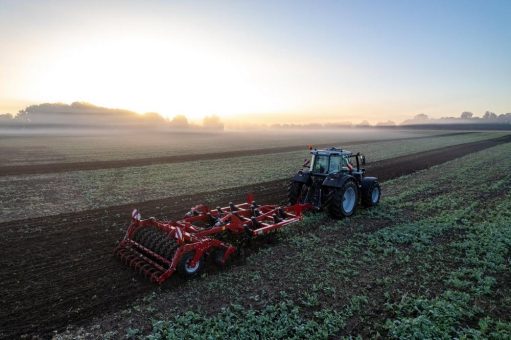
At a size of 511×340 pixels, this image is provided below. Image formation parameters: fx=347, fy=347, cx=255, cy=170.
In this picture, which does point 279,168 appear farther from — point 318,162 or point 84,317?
point 84,317

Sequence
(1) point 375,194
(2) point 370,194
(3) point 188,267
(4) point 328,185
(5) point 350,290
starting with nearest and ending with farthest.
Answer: (5) point 350,290 → (3) point 188,267 → (4) point 328,185 → (2) point 370,194 → (1) point 375,194

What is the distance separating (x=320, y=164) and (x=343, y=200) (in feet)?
4.96

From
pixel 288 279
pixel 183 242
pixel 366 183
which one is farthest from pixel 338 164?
pixel 183 242

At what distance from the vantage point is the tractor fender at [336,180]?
11.5 metres

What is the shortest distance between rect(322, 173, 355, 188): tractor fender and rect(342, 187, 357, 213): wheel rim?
24.2 inches

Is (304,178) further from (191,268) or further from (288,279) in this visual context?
(191,268)

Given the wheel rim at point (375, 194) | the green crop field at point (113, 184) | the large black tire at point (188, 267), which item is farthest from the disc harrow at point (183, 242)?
the green crop field at point (113, 184)

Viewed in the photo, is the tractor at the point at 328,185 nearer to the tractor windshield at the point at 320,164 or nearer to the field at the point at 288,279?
the tractor windshield at the point at 320,164

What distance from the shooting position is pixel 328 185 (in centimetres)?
1159

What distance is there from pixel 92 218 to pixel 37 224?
66.4 inches

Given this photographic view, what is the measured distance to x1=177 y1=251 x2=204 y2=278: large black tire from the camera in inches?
300

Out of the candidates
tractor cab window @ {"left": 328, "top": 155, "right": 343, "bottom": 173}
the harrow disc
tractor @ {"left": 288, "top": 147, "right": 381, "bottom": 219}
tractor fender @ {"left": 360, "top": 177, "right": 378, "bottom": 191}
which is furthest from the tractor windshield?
the harrow disc

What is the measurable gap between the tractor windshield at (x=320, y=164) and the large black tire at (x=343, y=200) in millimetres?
855

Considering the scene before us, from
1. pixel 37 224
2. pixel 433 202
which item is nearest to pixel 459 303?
pixel 433 202
